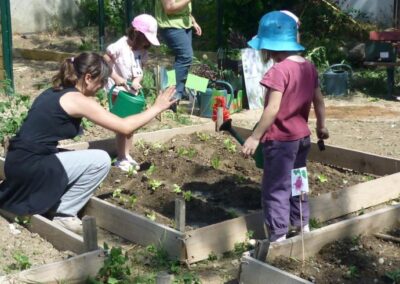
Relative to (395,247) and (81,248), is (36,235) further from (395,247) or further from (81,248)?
(395,247)

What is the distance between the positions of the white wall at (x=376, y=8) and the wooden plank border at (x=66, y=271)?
425 inches

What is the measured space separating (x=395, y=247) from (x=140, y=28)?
8.73 feet

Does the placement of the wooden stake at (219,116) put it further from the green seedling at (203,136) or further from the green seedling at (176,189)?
the green seedling at (176,189)

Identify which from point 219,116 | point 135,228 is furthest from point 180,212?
point 219,116

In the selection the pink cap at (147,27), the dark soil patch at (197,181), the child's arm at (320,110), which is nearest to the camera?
the child's arm at (320,110)

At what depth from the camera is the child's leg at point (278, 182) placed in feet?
13.7

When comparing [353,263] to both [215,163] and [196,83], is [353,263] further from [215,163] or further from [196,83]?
[196,83]

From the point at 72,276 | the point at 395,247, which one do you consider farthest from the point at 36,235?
the point at 395,247

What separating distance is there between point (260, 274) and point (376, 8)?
10.9 meters

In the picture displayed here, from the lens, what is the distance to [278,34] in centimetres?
418

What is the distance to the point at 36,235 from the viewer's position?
447 centimetres

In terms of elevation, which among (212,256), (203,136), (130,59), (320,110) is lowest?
(212,256)

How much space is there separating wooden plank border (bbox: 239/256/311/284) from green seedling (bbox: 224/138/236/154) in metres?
2.69

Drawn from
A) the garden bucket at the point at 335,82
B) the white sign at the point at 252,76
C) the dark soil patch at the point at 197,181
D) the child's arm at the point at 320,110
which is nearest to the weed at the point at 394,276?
the child's arm at the point at 320,110
